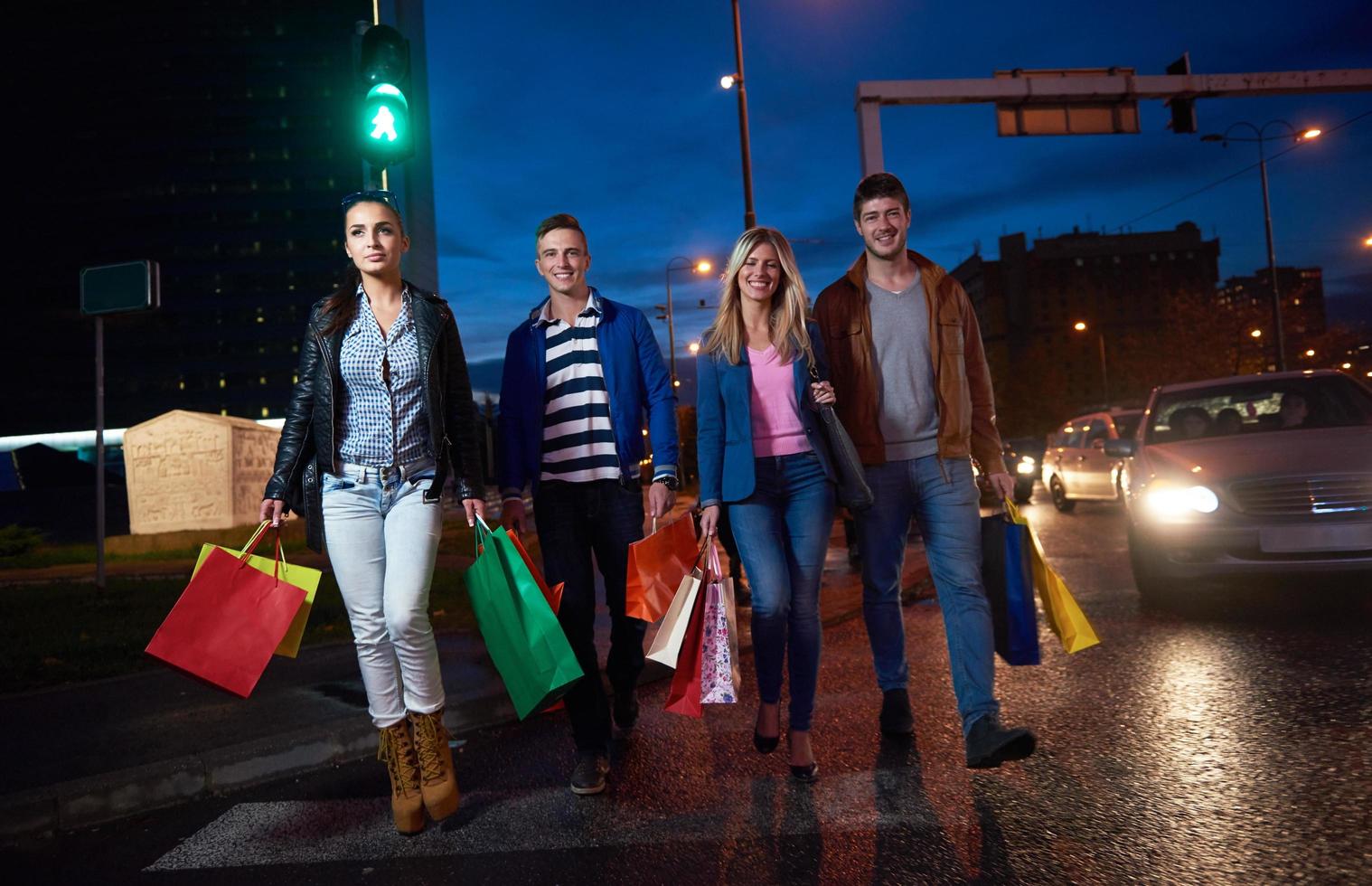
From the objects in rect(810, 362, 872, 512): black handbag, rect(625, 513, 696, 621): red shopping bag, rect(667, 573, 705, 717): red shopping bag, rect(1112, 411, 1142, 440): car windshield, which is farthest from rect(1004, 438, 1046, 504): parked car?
rect(667, 573, 705, 717): red shopping bag

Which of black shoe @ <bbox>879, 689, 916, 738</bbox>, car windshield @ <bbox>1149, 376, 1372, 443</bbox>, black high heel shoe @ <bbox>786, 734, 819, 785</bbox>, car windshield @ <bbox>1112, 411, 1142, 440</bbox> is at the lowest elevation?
black high heel shoe @ <bbox>786, 734, 819, 785</bbox>

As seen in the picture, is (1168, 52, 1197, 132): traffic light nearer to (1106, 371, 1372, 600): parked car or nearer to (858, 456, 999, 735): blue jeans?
(1106, 371, 1372, 600): parked car

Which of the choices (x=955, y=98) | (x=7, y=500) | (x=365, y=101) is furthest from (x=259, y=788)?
(x=7, y=500)

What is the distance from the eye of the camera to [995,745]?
3.29 meters

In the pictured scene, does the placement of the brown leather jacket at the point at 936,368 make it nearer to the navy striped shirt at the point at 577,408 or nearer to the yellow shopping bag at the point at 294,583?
the navy striped shirt at the point at 577,408

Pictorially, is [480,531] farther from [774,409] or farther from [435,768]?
[774,409]

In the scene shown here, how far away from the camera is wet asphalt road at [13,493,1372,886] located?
281 centimetres

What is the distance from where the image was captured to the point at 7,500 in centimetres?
2397

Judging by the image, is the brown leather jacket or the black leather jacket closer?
the black leather jacket

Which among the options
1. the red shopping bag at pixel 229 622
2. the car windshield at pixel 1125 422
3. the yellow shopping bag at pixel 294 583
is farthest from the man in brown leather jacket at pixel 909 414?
the car windshield at pixel 1125 422

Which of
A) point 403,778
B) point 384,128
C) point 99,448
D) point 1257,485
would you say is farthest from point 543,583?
point 99,448

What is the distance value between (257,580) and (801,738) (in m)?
2.04

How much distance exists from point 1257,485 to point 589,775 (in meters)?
4.65

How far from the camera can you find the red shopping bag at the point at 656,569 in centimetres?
372
